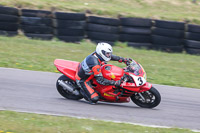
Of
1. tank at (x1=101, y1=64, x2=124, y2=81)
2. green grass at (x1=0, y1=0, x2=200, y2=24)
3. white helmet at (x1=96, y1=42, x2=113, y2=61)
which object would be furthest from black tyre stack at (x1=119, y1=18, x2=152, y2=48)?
white helmet at (x1=96, y1=42, x2=113, y2=61)

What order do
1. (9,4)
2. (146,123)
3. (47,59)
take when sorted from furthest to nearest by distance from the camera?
(9,4), (47,59), (146,123)

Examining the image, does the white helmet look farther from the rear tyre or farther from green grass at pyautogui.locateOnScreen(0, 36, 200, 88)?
green grass at pyautogui.locateOnScreen(0, 36, 200, 88)

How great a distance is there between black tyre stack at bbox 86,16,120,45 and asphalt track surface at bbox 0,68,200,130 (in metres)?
5.72

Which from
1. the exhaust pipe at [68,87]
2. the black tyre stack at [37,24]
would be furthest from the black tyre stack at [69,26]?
the exhaust pipe at [68,87]

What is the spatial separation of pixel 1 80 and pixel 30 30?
19.2 ft

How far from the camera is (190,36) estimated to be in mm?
13617

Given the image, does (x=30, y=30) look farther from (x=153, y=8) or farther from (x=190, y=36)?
(x=153, y=8)

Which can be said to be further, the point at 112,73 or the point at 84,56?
the point at 84,56

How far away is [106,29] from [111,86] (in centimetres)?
722

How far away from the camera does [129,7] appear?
59.4 feet

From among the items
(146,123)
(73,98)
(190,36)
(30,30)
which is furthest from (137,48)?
(146,123)

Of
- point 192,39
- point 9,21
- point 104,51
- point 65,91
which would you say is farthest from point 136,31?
point 104,51

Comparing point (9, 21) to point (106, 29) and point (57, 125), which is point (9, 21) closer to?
point (106, 29)

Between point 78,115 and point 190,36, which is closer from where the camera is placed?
point 78,115
